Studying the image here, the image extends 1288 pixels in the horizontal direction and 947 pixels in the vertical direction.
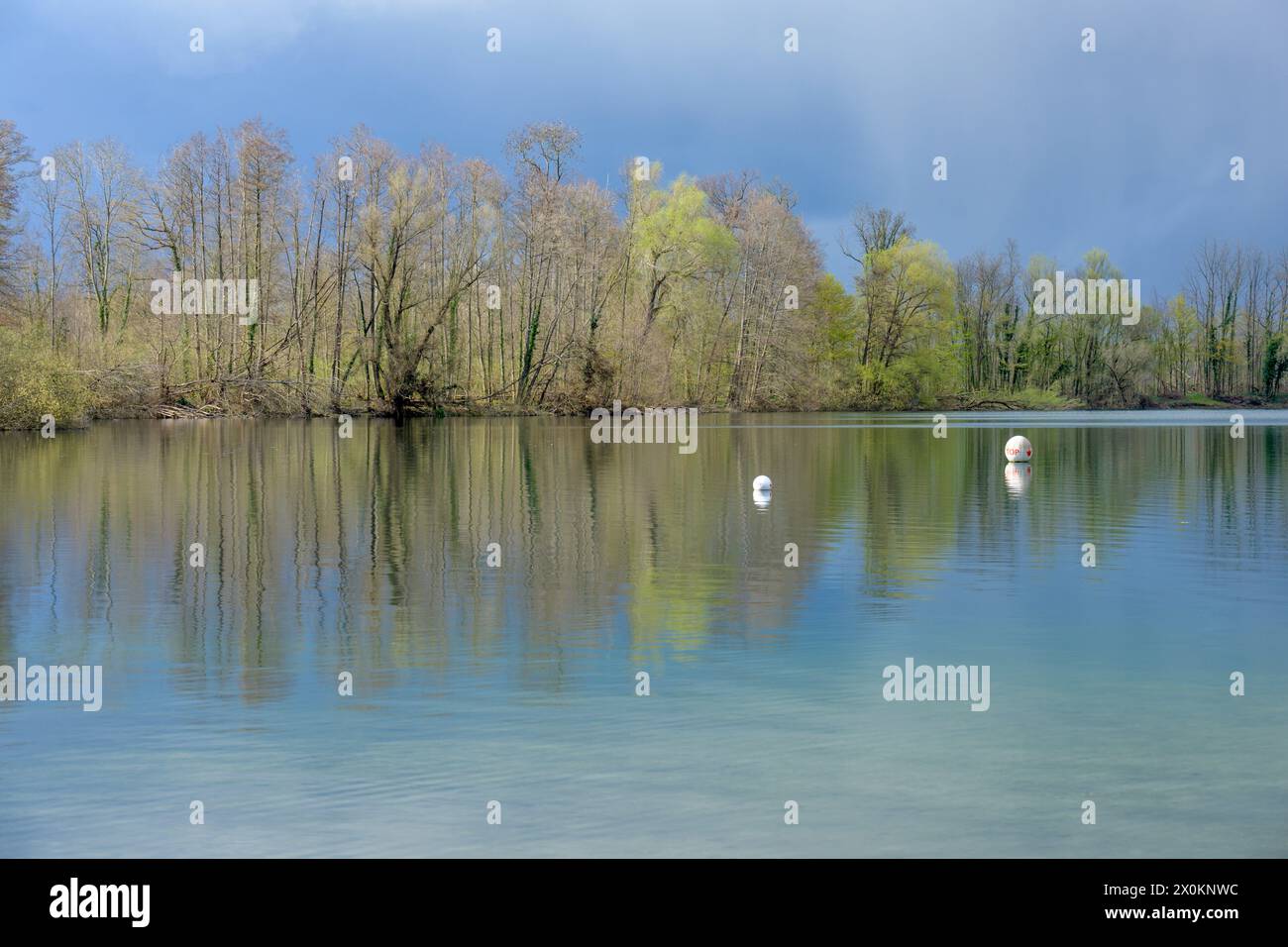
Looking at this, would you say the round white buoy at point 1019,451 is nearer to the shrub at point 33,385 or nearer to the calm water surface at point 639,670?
the calm water surface at point 639,670

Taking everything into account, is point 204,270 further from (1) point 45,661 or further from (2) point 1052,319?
(2) point 1052,319

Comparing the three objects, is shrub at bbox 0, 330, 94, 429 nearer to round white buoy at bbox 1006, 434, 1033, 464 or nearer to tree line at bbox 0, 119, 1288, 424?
tree line at bbox 0, 119, 1288, 424

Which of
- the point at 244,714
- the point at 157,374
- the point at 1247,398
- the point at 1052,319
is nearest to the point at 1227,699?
→ the point at 244,714

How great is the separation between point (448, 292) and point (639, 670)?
6080 cm

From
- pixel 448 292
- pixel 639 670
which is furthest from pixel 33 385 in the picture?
pixel 639 670

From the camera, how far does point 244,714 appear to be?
8.66 metres

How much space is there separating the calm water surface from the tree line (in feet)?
126

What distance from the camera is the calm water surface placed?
680cm

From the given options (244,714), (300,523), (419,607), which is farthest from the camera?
(300,523)
